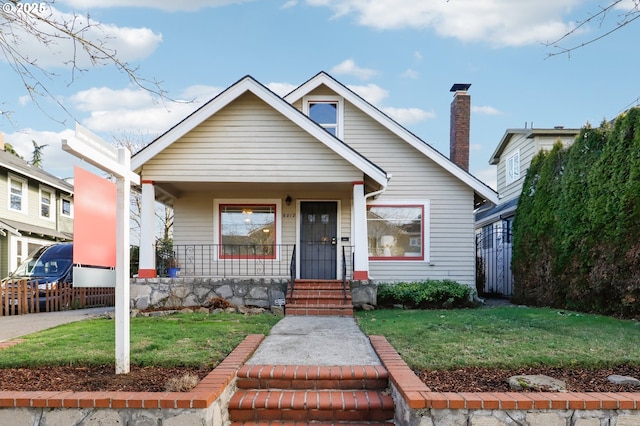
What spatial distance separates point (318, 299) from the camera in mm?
9758

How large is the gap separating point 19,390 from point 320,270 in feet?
28.0

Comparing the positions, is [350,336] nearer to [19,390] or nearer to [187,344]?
[187,344]

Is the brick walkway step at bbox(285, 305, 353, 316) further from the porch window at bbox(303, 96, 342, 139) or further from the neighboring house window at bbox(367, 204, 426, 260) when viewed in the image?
the porch window at bbox(303, 96, 342, 139)

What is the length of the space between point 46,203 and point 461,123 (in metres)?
19.2

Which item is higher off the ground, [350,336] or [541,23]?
[541,23]

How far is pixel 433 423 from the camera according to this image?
3564 millimetres

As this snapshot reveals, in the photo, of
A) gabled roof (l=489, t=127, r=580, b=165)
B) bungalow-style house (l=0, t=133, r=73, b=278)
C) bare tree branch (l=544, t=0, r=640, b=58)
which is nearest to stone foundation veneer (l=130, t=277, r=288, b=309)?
bare tree branch (l=544, t=0, r=640, b=58)

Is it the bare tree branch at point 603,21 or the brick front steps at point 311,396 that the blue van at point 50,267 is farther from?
the bare tree branch at point 603,21

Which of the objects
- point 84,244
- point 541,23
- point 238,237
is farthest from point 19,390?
point 238,237

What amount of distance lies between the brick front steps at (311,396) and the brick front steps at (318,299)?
450 cm

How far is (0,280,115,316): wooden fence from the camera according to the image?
1138 centimetres

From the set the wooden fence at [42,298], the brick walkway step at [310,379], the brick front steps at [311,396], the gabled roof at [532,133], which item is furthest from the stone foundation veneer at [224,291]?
the gabled roof at [532,133]

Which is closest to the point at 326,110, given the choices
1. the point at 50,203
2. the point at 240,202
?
the point at 240,202

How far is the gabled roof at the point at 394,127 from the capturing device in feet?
39.1
